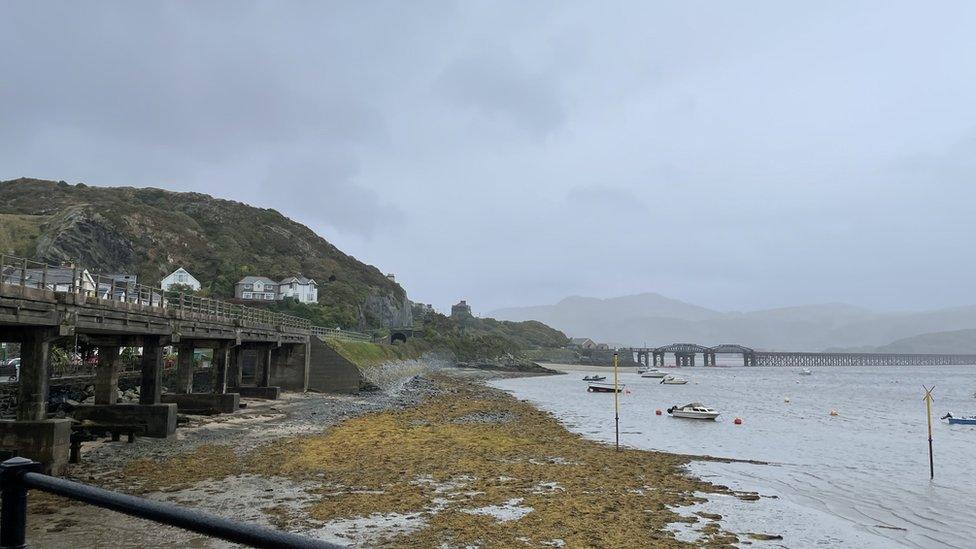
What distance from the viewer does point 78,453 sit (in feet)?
71.5

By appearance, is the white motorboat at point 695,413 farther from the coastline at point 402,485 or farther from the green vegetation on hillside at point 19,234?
the green vegetation on hillside at point 19,234

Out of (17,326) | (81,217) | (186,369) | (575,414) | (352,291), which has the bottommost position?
(575,414)

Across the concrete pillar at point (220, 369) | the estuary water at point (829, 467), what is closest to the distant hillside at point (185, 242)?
the concrete pillar at point (220, 369)

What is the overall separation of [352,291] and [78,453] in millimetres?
118234

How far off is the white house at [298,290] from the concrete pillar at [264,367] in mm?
66364

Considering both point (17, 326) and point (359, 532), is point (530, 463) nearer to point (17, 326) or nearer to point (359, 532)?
point (359, 532)

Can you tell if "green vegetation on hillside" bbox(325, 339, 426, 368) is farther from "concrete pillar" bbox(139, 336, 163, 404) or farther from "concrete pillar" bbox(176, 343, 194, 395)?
"concrete pillar" bbox(139, 336, 163, 404)

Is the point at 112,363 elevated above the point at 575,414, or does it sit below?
above

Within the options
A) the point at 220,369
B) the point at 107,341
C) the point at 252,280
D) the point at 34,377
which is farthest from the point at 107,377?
the point at 252,280

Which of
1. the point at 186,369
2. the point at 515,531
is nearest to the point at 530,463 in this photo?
the point at 515,531

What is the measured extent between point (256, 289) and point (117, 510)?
127 meters

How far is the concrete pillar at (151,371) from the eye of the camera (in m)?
29.7

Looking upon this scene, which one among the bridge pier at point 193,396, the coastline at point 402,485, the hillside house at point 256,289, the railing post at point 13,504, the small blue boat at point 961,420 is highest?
the hillside house at point 256,289

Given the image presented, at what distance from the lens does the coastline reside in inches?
592
